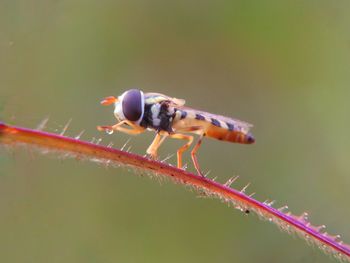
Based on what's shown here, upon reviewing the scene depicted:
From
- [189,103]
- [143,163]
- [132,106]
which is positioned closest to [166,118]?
[132,106]

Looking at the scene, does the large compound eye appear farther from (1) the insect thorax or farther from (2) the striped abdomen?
(2) the striped abdomen

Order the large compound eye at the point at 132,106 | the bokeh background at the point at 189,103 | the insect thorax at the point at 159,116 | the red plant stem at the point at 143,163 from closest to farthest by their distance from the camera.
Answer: the red plant stem at the point at 143,163 → the large compound eye at the point at 132,106 → the insect thorax at the point at 159,116 → the bokeh background at the point at 189,103

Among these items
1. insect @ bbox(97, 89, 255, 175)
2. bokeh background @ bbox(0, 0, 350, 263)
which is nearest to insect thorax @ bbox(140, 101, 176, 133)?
insect @ bbox(97, 89, 255, 175)

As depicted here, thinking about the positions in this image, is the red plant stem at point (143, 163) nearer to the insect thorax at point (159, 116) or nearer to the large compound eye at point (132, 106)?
the large compound eye at point (132, 106)

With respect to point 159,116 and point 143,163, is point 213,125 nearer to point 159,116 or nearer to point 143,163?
point 159,116

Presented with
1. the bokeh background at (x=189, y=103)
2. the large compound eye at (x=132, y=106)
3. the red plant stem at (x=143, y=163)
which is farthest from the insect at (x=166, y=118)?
the red plant stem at (x=143, y=163)

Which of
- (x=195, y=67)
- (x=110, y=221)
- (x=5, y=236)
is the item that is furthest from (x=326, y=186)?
(x=5, y=236)

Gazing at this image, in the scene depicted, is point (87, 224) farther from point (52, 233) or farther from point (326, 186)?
point (326, 186)
